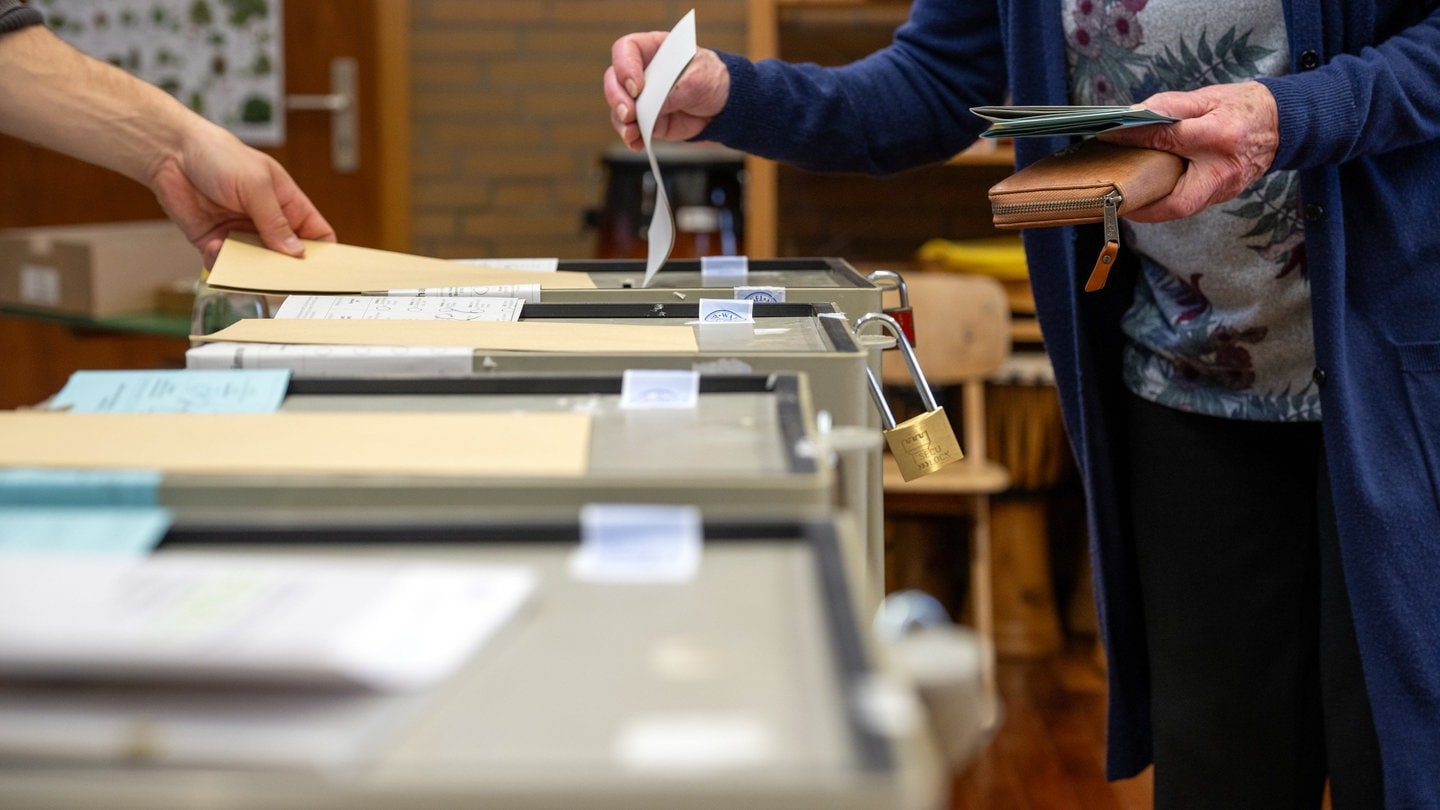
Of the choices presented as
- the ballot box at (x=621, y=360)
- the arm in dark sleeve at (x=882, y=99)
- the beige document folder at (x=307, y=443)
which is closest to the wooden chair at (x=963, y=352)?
the arm in dark sleeve at (x=882, y=99)

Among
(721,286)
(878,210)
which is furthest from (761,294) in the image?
(878,210)

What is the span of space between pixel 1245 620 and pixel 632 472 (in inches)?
33.0

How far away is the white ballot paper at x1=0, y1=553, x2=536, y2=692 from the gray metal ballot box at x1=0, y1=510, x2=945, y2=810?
0.04ft

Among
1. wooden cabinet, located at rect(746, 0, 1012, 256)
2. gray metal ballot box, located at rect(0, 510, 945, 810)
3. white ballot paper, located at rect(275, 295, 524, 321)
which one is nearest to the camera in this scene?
gray metal ballot box, located at rect(0, 510, 945, 810)

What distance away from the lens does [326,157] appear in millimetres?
3289

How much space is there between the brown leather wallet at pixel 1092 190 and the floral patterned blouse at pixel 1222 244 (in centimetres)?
20

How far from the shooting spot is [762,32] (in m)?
2.70

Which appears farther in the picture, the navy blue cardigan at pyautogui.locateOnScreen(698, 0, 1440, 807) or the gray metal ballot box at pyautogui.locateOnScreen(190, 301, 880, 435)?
the navy blue cardigan at pyautogui.locateOnScreen(698, 0, 1440, 807)

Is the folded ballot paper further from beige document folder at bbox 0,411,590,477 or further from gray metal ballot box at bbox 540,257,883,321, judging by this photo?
gray metal ballot box at bbox 540,257,883,321

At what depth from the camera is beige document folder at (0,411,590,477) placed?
1.91 ft

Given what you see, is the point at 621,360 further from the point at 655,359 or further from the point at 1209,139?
the point at 1209,139

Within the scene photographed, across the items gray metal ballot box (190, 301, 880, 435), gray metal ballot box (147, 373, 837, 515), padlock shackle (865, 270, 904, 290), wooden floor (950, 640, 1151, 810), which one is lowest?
wooden floor (950, 640, 1151, 810)

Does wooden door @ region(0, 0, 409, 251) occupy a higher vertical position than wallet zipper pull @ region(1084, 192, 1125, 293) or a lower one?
higher

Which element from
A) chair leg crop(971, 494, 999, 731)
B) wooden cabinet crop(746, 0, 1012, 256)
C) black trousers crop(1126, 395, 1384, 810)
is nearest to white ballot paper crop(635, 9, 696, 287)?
black trousers crop(1126, 395, 1384, 810)
